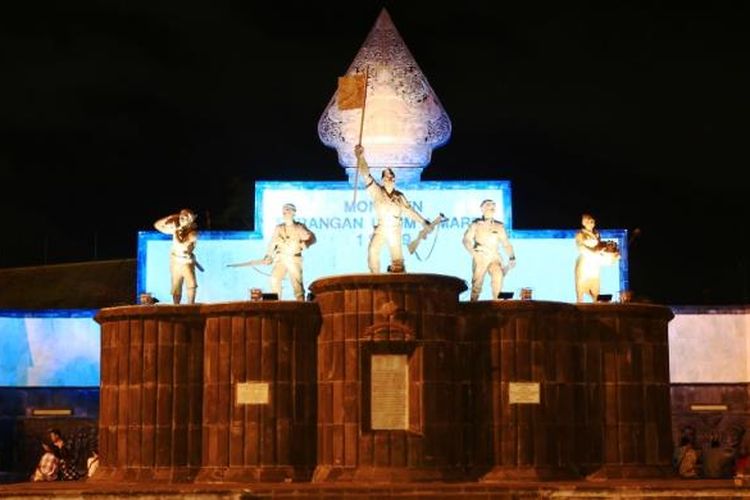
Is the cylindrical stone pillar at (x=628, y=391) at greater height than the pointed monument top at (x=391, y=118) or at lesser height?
lesser

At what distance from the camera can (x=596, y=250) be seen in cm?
2230

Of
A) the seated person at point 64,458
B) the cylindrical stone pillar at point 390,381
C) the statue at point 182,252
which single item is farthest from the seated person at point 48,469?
→ the cylindrical stone pillar at point 390,381

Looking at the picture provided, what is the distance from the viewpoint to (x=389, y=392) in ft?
66.2

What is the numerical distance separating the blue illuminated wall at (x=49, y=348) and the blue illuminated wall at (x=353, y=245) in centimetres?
198

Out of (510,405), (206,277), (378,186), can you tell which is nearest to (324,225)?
(206,277)

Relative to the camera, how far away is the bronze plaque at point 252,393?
20.6m

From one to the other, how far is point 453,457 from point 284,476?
8.14 feet

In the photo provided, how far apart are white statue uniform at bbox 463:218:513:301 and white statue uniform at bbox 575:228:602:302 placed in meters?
1.19

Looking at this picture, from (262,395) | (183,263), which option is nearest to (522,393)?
(262,395)

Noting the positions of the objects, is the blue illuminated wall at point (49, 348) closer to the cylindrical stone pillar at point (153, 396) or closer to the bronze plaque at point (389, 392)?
the cylindrical stone pillar at point (153, 396)

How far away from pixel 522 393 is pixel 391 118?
905cm

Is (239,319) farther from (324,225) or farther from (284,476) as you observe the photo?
(324,225)

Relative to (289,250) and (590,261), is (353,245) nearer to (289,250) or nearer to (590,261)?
(289,250)

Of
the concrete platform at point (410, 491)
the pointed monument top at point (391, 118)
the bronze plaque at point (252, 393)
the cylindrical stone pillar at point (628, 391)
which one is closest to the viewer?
the concrete platform at point (410, 491)
